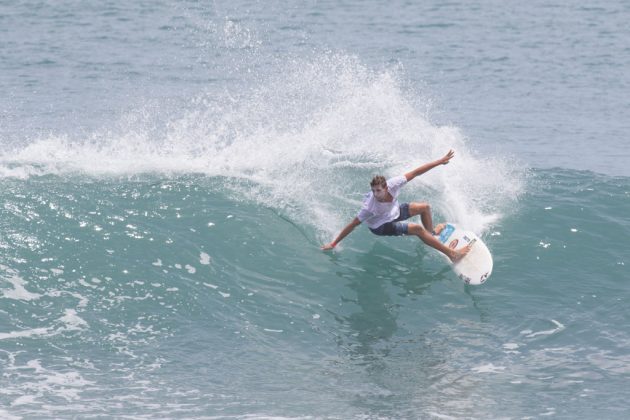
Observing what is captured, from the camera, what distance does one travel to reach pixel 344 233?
13.5 m

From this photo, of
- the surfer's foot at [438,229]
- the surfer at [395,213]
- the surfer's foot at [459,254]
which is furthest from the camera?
the surfer's foot at [438,229]

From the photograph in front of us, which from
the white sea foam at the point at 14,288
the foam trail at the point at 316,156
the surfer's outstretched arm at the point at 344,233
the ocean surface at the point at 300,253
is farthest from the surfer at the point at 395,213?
the white sea foam at the point at 14,288

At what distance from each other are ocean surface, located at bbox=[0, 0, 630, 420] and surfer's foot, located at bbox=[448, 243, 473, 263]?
1.75 ft

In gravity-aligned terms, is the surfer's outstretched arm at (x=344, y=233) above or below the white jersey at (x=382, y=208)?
below

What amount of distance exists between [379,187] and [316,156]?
15.1 feet

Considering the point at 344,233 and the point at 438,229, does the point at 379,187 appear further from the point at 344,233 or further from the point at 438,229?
the point at 438,229

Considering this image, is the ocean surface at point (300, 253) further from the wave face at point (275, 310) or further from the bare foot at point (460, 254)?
the bare foot at point (460, 254)

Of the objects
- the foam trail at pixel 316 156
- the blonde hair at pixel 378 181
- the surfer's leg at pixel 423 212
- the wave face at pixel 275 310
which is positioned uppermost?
the foam trail at pixel 316 156

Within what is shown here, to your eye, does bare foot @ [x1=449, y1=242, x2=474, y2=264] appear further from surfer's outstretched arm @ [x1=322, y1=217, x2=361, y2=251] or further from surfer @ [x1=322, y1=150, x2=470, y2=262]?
surfer's outstretched arm @ [x1=322, y1=217, x2=361, y2=251]

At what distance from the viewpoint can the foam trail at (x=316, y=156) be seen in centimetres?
1587

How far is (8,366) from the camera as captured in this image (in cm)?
1120

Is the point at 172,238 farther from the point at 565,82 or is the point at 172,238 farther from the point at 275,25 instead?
the point at 275,25

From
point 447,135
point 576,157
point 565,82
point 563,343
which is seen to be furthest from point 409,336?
point 565,82

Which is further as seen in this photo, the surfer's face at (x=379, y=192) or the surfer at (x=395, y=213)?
the surfer at (x=395, y=213)
